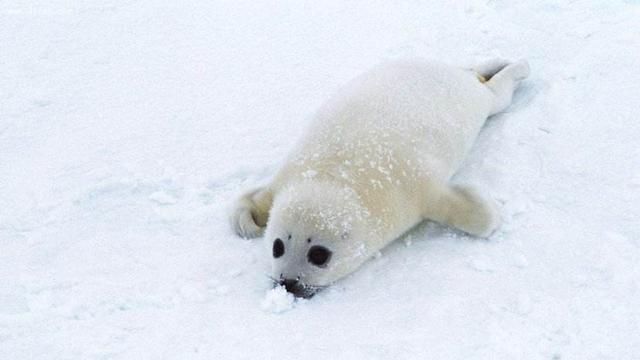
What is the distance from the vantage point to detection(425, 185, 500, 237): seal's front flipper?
329 cm

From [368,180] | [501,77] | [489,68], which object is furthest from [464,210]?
[489,68]

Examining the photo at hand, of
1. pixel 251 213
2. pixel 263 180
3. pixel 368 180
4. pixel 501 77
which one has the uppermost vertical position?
pixel 368 180

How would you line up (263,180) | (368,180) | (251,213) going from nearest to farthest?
(368,180) < (251,213) < (263,180)

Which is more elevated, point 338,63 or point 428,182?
point 428,182

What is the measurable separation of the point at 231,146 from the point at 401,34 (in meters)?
1.62

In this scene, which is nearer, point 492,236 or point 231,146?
point 492,236

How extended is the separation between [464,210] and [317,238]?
0.69m

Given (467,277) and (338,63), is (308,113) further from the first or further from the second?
(467,277)

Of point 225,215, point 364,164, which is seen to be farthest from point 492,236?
point 225,215

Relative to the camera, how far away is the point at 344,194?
316cm

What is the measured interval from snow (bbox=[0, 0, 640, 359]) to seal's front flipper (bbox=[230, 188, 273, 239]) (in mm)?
62

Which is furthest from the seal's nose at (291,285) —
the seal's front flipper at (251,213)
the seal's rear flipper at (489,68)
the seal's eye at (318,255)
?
the seal's rear flipper at (489,68)

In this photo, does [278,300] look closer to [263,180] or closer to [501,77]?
[263,180]

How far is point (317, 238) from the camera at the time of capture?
304 centimetres
